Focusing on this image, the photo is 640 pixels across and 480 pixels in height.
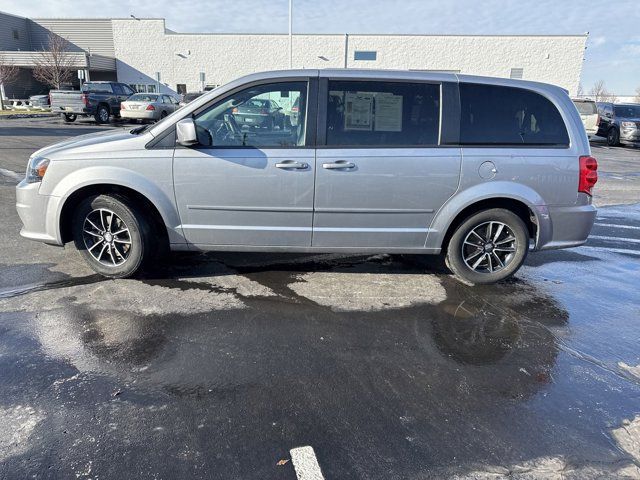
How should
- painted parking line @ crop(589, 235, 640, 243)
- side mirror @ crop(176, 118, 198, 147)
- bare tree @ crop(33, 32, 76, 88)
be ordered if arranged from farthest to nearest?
bare tree @ crop(33, 32, 76, 88)
painted parking line @ crop(589, 235, 640, 243)
side mirror @ crop(176, 118, 198, 147)

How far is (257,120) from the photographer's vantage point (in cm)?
419

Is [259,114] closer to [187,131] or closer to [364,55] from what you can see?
[187,131]

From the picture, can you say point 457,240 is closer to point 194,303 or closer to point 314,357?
point 314,357

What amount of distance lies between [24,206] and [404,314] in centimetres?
376

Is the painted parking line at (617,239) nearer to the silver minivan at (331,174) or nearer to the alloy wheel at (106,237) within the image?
the silver minivan at (331,174)

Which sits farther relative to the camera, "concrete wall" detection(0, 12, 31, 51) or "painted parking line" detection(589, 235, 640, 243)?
"concrete wall" detection(0, 12, 31, 51)

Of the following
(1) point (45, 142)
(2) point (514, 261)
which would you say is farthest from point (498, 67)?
(2) point (514, 261)

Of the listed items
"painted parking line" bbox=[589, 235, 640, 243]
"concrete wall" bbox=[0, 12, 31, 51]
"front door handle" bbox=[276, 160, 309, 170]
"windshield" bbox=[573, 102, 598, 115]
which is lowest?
"painted parking line" bbox=[589, 235, 640, 243]

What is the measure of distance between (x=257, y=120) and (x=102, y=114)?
21648 millimetres

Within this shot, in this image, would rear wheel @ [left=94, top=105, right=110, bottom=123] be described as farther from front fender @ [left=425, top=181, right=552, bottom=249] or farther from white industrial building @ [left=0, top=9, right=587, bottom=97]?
front fender @ [left=425, top=181, right=552, bottom=249]

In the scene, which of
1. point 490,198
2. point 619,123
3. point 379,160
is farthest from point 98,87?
point 619,123

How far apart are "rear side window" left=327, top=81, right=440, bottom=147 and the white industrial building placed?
123 ft

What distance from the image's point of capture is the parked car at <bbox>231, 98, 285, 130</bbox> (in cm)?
417

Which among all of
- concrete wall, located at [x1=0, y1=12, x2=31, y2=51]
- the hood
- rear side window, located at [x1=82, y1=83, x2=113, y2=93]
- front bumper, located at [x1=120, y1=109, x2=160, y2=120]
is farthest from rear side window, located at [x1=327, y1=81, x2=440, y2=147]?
concrete wall, located at [x1=0, y1=12, x2=31, y2=51]
